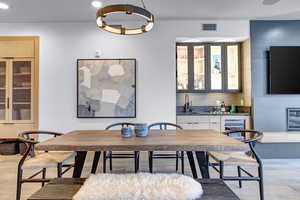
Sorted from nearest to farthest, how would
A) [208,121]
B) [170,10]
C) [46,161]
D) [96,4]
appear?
[46,161], [96,4], [170,10], [208,121]

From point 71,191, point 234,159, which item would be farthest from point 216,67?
point 71,191

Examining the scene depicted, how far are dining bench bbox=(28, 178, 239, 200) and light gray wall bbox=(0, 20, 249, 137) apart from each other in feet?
8.76

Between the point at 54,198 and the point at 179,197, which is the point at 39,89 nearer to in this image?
the point at 54,198

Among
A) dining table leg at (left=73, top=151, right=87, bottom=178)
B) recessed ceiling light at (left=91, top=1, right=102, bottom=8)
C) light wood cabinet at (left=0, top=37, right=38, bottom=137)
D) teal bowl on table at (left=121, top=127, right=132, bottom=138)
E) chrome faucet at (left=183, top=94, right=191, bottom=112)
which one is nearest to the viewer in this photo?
teal bowl on table at (left=121, top=127, right=132, bottom=138)

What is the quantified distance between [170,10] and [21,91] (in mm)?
3481

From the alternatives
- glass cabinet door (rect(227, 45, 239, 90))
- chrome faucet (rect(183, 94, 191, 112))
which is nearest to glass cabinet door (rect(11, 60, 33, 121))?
chrome faucet (rect(183, 94, 191, 112))

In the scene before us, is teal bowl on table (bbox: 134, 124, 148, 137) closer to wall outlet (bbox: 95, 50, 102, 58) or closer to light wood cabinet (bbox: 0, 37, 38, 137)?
wall outlet (bbox: 95, 50, 102, 58)

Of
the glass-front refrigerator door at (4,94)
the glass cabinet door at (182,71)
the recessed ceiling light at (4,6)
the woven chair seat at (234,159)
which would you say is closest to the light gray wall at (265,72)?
the glass cabinet door at (182,71)

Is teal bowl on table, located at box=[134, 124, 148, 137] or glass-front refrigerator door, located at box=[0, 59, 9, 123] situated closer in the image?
teal bowl on table, located at box=[134, 124, 148, 137]

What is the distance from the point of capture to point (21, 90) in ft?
14.5

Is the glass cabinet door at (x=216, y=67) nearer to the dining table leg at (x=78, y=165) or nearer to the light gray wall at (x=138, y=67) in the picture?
the light gray wall at (x=138, y=67)

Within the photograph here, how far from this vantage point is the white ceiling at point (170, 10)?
3.40 m

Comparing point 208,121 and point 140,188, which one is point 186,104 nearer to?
point 208,121

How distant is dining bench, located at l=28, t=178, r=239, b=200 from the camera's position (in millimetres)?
1238
